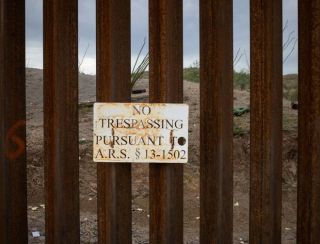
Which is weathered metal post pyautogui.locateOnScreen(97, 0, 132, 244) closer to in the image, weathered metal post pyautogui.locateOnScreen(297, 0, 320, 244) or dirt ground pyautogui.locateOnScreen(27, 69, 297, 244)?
weathered metal post pyautogui.locateOnScreen(297, 0, 320, 244)

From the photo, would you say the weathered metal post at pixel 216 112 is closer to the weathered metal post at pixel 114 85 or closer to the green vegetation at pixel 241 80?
the weathered metal post at pixel 114 85

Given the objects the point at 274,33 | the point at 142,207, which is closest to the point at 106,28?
the point at 274,33

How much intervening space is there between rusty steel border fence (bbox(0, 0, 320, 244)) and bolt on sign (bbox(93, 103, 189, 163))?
0.05 metres

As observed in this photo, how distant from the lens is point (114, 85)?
171 centimetres

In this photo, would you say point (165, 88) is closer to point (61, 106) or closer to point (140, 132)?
point (140, 132)

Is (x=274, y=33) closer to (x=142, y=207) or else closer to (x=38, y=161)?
(x=142, y=207)

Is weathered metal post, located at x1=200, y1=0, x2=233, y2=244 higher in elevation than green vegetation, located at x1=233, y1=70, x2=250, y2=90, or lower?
lower

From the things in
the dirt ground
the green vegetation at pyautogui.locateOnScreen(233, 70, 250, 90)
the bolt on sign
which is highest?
the green vegetation at pyautogui.locateOnScreen(233, 70, 250, 90)

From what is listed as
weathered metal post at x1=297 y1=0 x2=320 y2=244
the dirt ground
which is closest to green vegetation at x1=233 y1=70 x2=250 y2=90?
the dirt ground

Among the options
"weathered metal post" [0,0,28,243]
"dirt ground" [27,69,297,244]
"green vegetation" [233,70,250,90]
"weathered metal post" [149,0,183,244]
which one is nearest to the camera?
"weathered metal post" [149,0,183,244]

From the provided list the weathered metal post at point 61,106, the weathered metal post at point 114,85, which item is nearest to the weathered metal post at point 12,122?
the weathered metal post at point 61,106

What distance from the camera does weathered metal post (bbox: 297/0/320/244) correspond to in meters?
1.78

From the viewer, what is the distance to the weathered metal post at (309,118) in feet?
5.84

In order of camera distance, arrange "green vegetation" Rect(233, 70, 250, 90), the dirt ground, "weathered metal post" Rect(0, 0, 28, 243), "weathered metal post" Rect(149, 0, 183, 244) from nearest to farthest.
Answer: "weathered metal post" Rect(149, 0, 183, 244)
"weathered metal post" Rect(0, 0, 28, 243)
the dirt ground
"green vegetation" Rect(233, 70, 250, 90)
